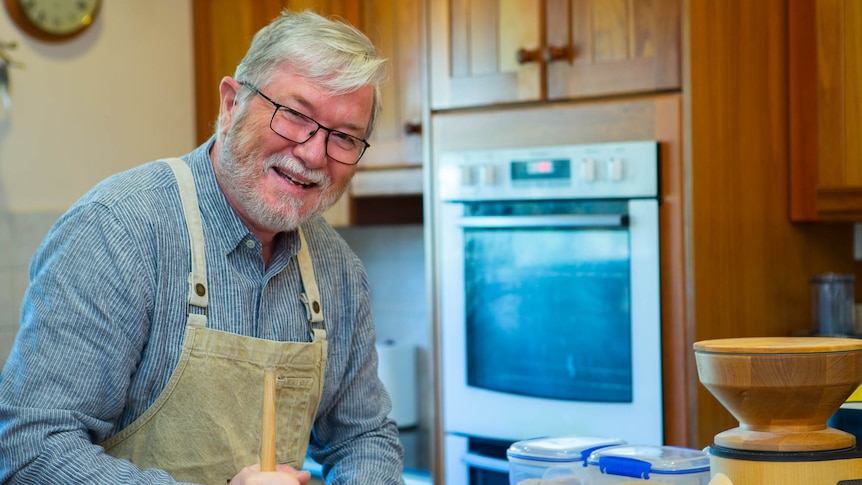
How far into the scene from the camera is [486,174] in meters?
2.37

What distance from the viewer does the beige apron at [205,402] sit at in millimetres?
1316

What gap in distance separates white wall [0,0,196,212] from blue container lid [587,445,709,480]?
6.81 ft

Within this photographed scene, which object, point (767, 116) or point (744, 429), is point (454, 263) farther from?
point (744, 429)

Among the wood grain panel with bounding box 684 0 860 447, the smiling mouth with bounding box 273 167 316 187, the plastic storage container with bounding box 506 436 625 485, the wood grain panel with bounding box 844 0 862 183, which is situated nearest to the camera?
the plastic storage container with bounding box 506 436 625 485

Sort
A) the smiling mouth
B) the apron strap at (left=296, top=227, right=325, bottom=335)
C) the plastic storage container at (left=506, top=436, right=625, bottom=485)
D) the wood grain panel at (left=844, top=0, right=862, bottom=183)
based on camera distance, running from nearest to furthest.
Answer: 1. the plastic storage container at (left=506, top=436, right=625, bottom=485)
2. the smiling mouth
3. the apron strap at (left=296, top=227, right=325, bottom=335)
4. the wood grain panel at (left=844, top=0, right=862, bottom=183)

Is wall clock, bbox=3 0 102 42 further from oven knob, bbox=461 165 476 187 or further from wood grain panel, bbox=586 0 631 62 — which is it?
wood grain panel, bbox=586 0 631 62

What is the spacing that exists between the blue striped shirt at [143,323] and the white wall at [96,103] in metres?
1.50

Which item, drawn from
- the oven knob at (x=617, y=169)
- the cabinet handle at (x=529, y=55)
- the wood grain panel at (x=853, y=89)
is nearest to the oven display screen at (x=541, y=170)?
the oven knob at (x=617, y=169)

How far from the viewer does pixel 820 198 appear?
2.31m

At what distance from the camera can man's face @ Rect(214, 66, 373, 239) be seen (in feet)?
4.36

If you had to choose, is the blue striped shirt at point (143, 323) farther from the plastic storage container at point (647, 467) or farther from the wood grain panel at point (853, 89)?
the wood grain panel at point (853, 89)

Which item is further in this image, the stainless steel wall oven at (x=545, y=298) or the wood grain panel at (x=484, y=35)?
the wood grain panel at (x=484, y=35)

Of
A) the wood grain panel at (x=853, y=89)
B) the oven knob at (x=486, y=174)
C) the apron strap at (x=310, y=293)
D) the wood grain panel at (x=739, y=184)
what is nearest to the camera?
the apron strap at (x=310, y=293)

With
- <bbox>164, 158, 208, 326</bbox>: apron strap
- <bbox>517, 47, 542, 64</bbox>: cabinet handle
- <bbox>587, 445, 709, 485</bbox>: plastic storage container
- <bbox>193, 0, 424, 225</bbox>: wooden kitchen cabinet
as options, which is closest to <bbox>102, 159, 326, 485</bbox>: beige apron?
<bbox>164, 158, 208, 326</bbox>: apron strap
